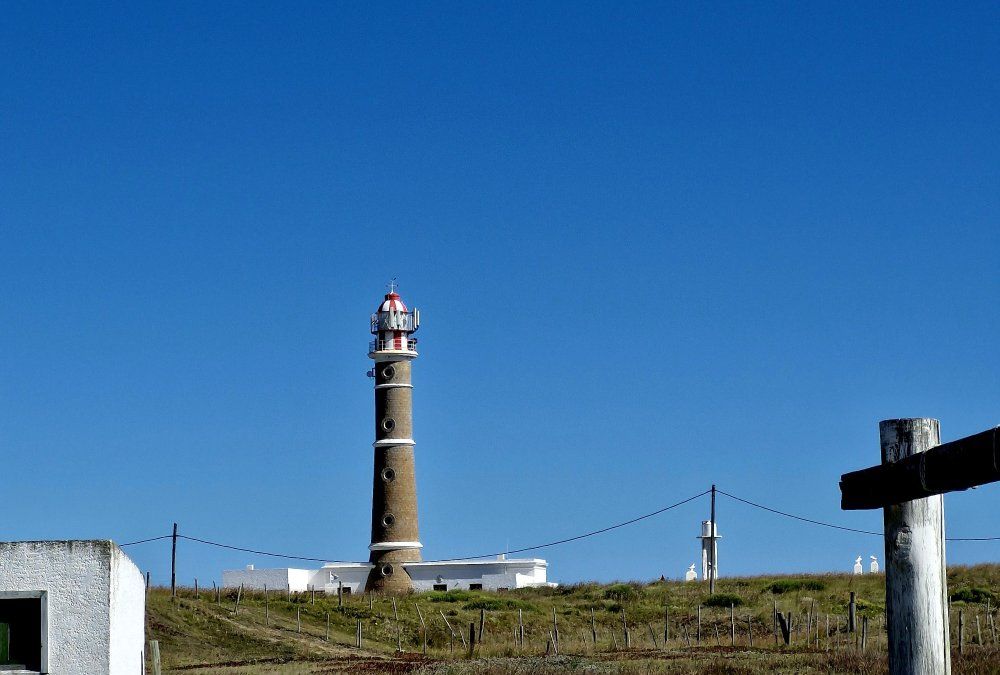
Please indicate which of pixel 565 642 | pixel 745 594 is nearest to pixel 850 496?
pixel 565 642

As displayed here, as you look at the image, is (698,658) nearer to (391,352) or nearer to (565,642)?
(565,642)

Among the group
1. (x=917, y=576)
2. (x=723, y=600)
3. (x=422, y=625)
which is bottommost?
(x=422, y=625)

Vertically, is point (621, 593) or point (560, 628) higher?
point (621, 593)

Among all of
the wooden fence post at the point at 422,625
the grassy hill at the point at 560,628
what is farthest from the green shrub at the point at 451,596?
the wooden fence post at the point at 422,625

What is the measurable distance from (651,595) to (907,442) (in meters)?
49.8

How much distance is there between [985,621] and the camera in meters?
43.2

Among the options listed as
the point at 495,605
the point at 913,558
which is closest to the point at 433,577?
the point at 495,605

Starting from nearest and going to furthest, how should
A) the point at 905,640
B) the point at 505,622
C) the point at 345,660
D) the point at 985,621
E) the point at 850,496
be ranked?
the point at 905,640 < the point at 850,496 < the point at 345,660 < the point at 985,621 < the point at 505,622

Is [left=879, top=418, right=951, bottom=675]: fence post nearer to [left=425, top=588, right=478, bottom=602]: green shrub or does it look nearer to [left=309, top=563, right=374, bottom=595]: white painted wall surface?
[left=425, top=588, right=478, bottom=602]: green shrub

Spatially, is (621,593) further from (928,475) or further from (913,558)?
(928,475)

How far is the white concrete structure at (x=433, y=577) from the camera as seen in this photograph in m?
62.3

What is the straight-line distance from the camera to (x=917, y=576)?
248 inches

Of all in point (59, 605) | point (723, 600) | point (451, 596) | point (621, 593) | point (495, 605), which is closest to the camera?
point (59, 605)

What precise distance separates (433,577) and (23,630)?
47739 mm
